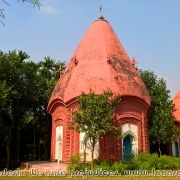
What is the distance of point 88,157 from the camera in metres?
12.2

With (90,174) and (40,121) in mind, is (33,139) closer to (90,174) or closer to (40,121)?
(40,121)

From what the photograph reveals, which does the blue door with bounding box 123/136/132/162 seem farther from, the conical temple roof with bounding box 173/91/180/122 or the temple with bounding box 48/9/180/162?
the conical temple roof with bounding box 173/91/180/122

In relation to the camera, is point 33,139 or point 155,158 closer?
point 155,158

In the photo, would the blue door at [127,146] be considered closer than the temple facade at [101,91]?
No

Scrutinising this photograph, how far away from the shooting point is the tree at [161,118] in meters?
14.3

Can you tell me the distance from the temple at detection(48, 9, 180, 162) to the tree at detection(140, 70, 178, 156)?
28.9 inches

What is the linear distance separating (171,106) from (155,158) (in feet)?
18.0

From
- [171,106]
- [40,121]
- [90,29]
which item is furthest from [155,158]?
[40,121]

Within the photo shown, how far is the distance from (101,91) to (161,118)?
170 inches

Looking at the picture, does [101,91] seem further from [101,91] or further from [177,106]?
[177,106]

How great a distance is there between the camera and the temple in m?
12.4

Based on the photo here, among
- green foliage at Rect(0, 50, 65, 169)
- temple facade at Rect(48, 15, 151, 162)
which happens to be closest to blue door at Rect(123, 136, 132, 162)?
temple facade at Rect(48, 15, 151, 162)

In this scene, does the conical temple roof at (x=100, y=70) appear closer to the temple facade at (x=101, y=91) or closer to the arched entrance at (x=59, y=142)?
the temple facade at (x=101, y=91)

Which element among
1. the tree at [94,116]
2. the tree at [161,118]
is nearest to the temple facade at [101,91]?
the tree at [161,118]
